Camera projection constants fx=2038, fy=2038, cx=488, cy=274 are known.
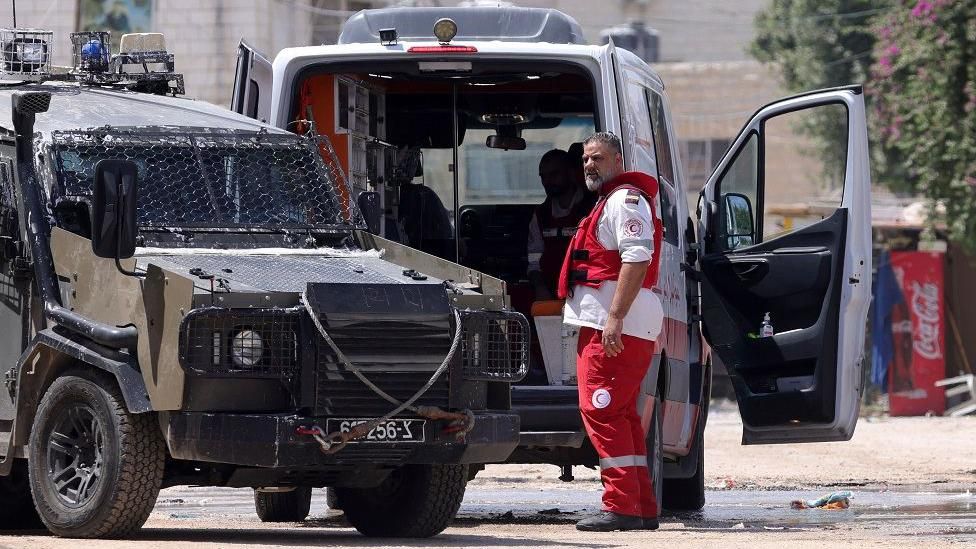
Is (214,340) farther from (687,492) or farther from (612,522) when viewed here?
(687,492)

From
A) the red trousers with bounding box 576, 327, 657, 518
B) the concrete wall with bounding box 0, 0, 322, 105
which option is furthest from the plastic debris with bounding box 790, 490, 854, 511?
the concrete wall with bounding box 0, 0, 322, 105

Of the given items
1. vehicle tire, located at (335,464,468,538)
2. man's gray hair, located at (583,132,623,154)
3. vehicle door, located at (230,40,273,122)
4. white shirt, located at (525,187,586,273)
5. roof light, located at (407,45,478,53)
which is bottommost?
vehicle tire, located at (335,464,468,538)

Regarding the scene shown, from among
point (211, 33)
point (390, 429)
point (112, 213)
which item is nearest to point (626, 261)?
point (390, 429)

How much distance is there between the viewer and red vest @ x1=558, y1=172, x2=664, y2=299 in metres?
9.74

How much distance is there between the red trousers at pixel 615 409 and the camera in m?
9.62

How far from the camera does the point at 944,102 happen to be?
2598 cm

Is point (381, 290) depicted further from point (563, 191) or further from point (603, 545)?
point (563, 191)

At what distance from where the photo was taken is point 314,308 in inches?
328

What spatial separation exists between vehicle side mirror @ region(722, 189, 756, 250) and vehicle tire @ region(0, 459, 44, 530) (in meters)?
3.97

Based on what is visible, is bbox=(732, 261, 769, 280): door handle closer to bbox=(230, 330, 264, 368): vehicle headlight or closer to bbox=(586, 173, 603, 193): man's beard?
bbox=(586, 173, 603, 193): man's beard

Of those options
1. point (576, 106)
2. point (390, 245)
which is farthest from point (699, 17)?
point (390, 245)

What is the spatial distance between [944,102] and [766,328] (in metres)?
15.8

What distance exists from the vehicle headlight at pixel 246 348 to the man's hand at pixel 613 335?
1.91 meters

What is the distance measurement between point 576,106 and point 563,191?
1.21 meters
